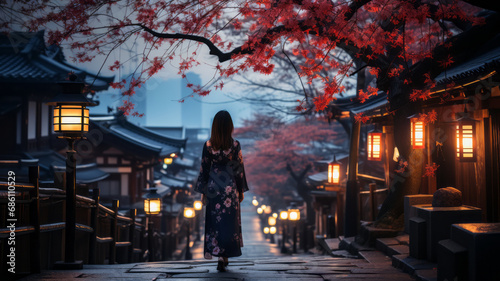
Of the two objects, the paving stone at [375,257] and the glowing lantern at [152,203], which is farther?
the glowing lantern at [152,203]

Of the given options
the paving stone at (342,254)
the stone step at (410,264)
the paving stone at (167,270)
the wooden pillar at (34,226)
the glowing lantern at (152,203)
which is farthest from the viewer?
the glowing lantern at (152,203)

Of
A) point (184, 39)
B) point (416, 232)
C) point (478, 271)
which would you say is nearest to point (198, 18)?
point (184, 39)

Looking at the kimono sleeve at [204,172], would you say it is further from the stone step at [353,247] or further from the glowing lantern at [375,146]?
the glowing lantern at [375,146]

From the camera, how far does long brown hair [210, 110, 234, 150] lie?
7.31m

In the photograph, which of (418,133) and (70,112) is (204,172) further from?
(418,133)

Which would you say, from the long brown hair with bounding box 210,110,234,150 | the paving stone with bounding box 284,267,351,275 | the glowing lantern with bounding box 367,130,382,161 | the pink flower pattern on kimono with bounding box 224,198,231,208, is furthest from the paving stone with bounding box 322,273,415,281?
the glowing lantern with bounding box 367,130,382,161

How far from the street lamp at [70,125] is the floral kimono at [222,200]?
6.46 feet

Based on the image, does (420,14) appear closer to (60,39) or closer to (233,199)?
(233,199)

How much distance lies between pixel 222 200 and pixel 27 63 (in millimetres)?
14935

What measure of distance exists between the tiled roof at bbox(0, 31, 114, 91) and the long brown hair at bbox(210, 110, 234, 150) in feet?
41.3

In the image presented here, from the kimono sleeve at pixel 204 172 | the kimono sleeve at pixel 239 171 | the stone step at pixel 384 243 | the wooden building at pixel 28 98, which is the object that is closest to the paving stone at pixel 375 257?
the stone step at pixel 384 243

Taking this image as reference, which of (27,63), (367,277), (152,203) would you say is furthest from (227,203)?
(27,63)

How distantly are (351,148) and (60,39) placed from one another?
9736 mm

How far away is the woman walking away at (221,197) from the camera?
7.59 m
